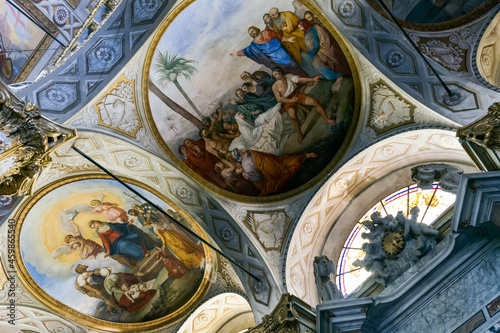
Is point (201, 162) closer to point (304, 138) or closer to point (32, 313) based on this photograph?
point (304, 138)

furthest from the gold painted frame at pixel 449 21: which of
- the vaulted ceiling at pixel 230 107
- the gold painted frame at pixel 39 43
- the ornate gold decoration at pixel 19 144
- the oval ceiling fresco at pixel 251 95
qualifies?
the gold painted frame at pixel 39 43

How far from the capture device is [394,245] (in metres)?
10.2

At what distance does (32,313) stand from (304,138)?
26.8ft

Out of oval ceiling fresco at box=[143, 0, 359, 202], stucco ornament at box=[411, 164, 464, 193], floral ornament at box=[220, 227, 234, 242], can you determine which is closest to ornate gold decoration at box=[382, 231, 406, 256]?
stucco ornament at box=[411, 164, 464, 193]

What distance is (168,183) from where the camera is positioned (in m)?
12.7

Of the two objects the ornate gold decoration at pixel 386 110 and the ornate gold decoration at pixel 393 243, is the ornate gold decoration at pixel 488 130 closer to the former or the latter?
the ornate gold decoration at pixel 386 110

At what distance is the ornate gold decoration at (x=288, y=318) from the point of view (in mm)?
9727

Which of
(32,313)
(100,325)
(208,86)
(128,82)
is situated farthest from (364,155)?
(32,313)

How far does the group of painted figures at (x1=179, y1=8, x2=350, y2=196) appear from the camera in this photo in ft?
38.7

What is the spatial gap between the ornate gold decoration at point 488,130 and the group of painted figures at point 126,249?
7484 millimetres

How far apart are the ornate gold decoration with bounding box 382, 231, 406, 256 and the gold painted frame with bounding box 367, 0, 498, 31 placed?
164 inches

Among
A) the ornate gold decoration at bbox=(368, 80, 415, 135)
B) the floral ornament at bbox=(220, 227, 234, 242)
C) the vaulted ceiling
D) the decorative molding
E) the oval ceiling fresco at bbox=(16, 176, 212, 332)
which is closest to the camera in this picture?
the vaulted ceiling

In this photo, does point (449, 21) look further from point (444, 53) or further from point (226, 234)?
point (226, 234)

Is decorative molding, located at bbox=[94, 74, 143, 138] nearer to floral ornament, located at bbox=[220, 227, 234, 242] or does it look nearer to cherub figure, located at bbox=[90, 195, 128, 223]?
cherub figure, located at bbox=[90, 195, 128, 223]
